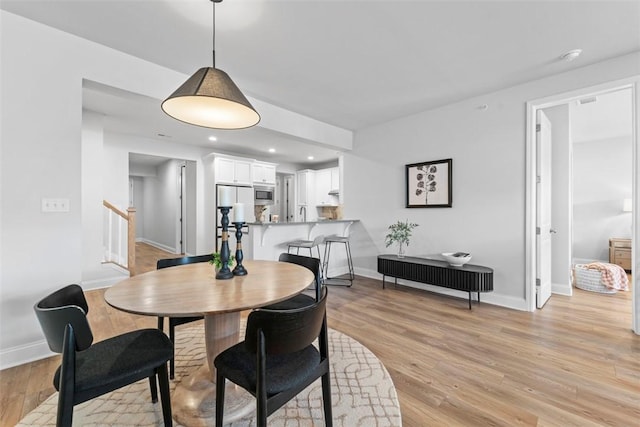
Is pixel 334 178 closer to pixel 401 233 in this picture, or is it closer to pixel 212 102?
pixel 401 233

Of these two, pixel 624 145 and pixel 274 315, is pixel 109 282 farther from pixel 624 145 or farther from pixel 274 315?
pixel 624 145

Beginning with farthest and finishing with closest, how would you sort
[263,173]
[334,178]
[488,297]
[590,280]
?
1. [334,178]
2. [263,173]
3. [590,280]
4. [488,297]

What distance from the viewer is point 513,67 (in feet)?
8.83

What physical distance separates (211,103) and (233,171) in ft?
14.1

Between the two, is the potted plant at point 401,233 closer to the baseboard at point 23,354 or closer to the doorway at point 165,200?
the baseboard at point 23,354

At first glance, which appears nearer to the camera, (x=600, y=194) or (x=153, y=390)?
(x=153, y=390)

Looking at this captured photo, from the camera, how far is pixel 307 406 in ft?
5.21

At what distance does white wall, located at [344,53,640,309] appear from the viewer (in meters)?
3.05

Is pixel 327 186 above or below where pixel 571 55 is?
below

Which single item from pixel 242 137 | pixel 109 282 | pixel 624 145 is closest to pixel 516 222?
pixel 624 145

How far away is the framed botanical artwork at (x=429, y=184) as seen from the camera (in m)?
Answer: 3.65

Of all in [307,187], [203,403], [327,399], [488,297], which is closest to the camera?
[327,399]

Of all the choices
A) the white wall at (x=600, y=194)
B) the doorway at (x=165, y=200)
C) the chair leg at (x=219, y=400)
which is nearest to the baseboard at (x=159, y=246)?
the doorway at (x=165, y=200)

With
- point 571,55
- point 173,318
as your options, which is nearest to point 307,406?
point 173,318
